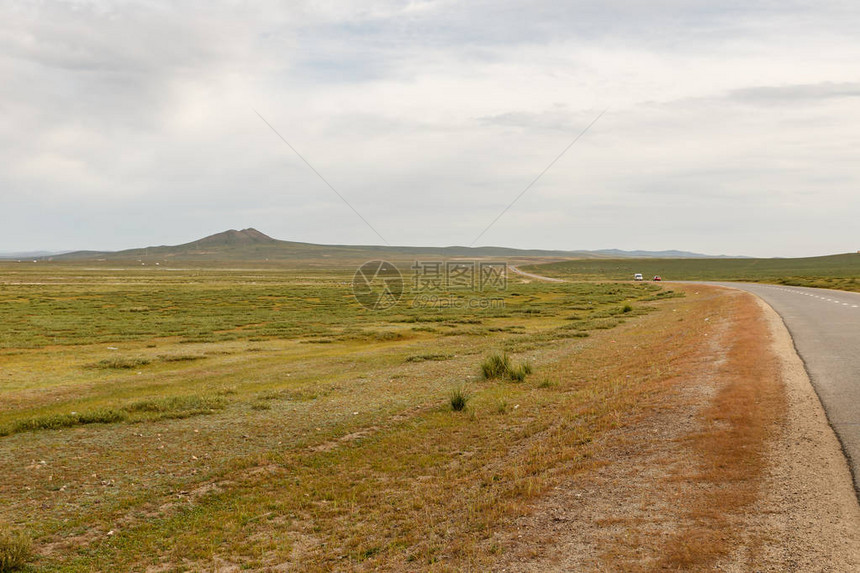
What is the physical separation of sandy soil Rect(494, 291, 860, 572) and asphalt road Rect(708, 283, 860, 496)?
0.71ft

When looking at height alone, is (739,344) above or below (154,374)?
above

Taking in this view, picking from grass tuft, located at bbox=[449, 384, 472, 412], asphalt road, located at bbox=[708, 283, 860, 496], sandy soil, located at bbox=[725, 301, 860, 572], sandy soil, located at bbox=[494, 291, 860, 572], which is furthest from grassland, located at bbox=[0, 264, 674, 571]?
asphalt road, located at bbox=[708, 283, 860, 496]

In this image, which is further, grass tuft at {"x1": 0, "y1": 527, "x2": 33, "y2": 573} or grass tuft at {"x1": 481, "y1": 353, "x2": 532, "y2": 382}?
grass tuft at {"x1": 481, "y1": 353, "x2": 532, "y2": 382}

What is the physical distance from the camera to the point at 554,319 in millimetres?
39188

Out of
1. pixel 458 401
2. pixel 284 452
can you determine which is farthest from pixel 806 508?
pixel 284 452

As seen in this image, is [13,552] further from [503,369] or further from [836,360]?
[836,360]

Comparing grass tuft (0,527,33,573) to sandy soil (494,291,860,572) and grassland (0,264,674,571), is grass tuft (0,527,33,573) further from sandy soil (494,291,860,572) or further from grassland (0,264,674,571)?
sandy soil (494,291,860,572)

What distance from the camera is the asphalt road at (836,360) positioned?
8.25 metres

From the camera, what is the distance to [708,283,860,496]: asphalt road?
8.25m

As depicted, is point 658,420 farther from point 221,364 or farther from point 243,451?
point 221,364

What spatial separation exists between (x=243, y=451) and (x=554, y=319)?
3084 cm

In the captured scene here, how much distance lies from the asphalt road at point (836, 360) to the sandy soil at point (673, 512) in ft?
0.71

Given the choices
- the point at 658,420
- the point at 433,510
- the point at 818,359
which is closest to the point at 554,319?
the point at 818,359

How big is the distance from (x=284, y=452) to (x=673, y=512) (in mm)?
7264
